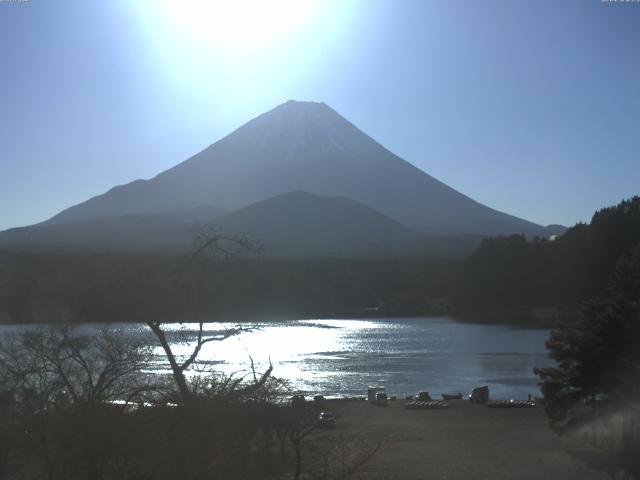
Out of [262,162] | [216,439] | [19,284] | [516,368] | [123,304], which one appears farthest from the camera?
[262,162]

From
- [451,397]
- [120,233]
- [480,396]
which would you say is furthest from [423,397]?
[120,233]

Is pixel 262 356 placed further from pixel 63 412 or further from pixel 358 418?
pixel 63 412

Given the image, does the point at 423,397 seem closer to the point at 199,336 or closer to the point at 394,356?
the point at 394,356

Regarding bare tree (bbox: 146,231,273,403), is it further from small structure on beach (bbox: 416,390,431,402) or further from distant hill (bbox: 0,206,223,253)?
distant hill (bbox: 0,206,223,253)

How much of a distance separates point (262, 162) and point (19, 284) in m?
76.3

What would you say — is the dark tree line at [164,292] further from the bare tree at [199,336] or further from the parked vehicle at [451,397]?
the parked vehicle at [451,397]

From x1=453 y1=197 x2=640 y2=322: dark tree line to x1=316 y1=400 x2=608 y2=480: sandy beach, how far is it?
24.8 meters

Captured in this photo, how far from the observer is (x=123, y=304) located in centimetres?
391

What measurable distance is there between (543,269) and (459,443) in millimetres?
30913

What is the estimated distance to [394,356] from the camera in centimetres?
2503

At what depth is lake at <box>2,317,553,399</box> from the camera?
18656 millimetres

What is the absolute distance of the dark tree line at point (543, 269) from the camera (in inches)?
1496

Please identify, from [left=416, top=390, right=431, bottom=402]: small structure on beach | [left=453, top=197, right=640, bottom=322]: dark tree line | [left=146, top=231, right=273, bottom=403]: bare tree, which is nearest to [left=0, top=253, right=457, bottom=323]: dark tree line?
[left=146, top=231, right=273, bottom=403]: bare tree

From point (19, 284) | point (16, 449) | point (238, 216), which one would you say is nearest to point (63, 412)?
point (16, 449)
